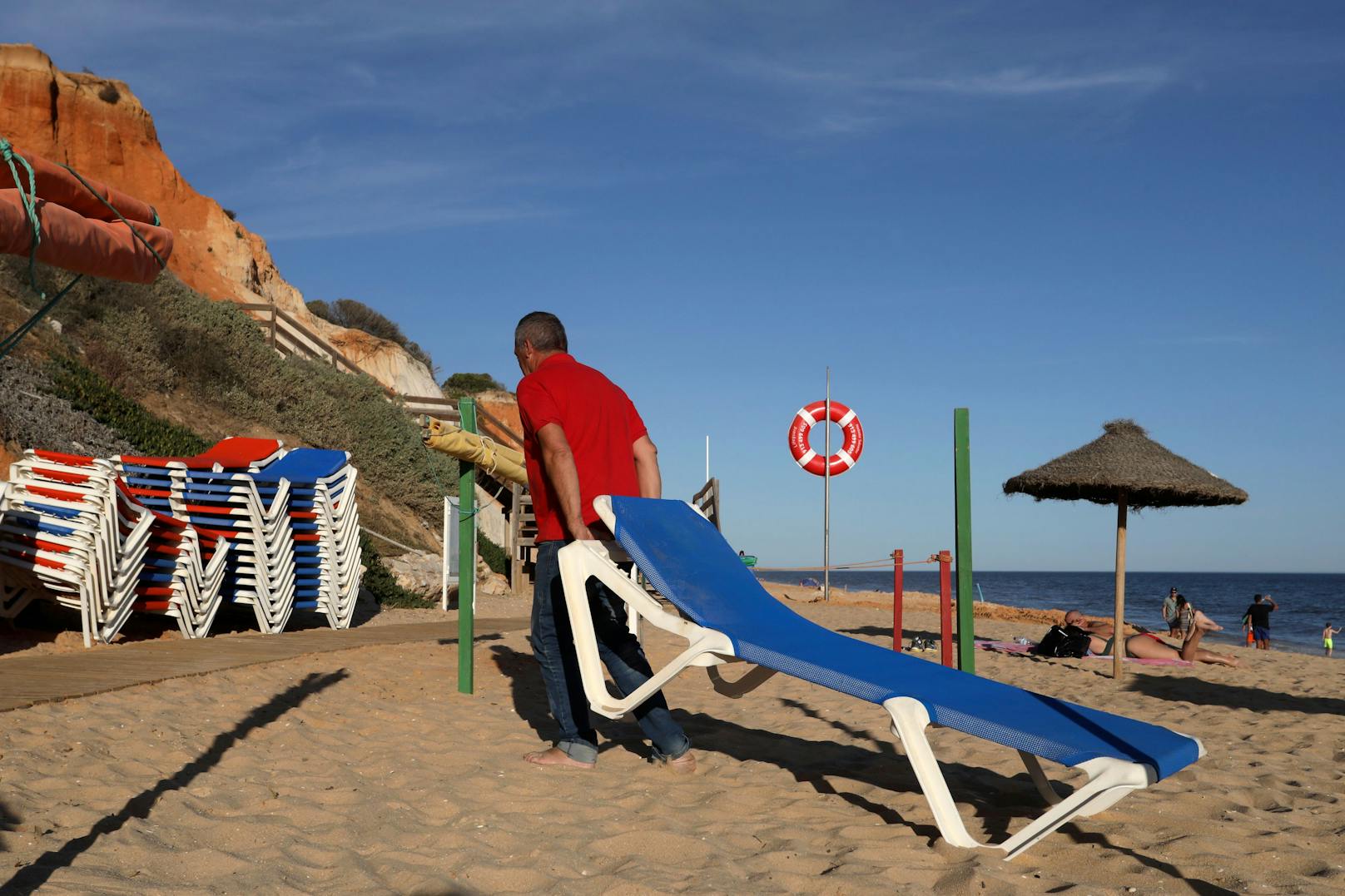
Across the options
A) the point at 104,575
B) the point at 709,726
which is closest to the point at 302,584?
the point at 104,575

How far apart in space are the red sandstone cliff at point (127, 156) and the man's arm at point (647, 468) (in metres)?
21.0

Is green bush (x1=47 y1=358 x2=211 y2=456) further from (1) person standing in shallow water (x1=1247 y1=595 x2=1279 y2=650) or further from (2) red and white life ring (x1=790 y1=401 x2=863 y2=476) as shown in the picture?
(1) person standing in shallow water (x1=1247 y1=595 x2=1279 y2=650)

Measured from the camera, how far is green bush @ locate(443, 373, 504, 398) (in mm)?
35094

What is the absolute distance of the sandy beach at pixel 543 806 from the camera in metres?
2.53

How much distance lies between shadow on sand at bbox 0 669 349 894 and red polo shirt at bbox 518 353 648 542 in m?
1.36

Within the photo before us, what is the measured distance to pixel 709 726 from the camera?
192 inches

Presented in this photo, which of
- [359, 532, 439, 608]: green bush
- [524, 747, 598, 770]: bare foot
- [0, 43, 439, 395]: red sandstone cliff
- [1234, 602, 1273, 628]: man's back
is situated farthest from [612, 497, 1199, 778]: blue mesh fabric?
[0, 43, 439, 395]: red sandstone cliff

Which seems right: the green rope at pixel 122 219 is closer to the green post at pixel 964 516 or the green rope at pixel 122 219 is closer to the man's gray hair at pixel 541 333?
the man's gray hair at pixel 541 333

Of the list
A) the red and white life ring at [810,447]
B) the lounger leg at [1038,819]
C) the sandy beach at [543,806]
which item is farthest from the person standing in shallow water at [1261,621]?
the lounger leg at [1038,819]

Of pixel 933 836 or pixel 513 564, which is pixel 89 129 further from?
pixel 933 836

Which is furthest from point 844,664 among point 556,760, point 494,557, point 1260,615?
point 1260,615

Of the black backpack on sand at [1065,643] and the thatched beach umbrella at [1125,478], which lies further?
the black backpack on sand at [1065,643]

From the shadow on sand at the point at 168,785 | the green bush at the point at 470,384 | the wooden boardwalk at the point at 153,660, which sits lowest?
the shadow on sand at the point at 168,785

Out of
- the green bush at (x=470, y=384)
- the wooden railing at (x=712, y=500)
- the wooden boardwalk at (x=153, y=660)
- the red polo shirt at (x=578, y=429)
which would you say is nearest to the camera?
the red polo shirt at (x=578, y=429)
